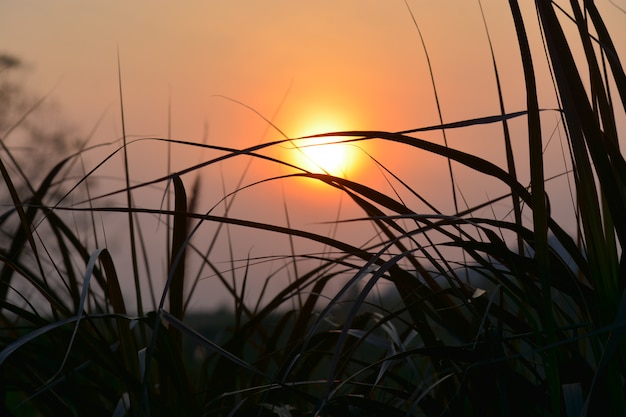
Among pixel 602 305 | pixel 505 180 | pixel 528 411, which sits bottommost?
pixel 528 411

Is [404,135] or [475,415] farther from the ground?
[404,135]

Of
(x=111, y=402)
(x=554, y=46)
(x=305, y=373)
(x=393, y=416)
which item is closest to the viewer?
(x=554, y=46)

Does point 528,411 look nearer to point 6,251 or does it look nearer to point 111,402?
point 111,402

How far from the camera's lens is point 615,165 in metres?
0.62

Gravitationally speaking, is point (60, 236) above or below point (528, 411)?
above

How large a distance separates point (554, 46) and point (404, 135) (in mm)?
142

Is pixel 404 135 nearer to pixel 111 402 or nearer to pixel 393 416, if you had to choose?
pixel 393 416

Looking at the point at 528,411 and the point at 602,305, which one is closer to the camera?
the point at 602,305

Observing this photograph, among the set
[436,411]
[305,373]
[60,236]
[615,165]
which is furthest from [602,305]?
[60,236]

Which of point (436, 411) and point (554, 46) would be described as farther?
point (436, 411)

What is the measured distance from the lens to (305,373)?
98cm

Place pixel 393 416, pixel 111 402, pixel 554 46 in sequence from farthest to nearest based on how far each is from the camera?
pixel 111 402
pixel 393 416
pixel 554 46

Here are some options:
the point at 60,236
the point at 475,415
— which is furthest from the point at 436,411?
the point at 60,236

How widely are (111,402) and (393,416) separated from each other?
14.9 inches
